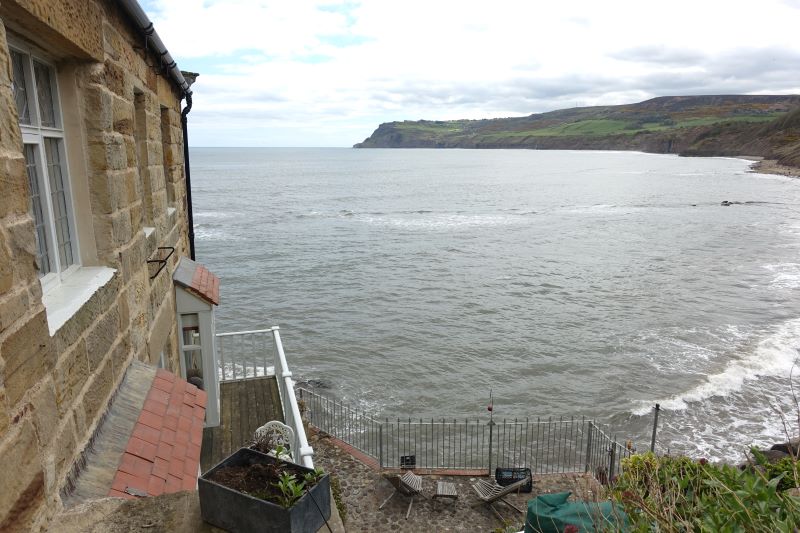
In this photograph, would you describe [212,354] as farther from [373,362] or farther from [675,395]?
[675,395]

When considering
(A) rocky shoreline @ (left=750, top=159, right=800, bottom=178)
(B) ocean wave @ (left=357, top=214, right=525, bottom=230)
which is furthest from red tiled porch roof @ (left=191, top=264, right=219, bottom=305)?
→ (A) rocky shoreline @ (left=750, top=159, right=800, bottom=178)

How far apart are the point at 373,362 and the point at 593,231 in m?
32.9

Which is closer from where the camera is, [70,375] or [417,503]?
[70,375]


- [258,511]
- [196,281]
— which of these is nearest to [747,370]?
[196,281]

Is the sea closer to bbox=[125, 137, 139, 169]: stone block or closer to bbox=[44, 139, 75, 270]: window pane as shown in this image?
bbox=[125, 137, 139, 169]: stone block

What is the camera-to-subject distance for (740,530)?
11.0 feet

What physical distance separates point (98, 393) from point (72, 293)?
0.74 metres

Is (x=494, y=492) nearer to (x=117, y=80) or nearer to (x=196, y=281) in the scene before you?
(x=196, y=281)

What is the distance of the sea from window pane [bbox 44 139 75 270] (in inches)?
358

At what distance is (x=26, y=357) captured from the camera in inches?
96.0

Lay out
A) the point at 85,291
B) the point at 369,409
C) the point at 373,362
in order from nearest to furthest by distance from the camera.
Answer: the point at 85,291
the point at 369,409
the point at 373,362

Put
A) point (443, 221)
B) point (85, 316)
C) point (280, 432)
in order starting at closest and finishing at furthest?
point (85, 316) → point (280, 432) → point (443, 221)

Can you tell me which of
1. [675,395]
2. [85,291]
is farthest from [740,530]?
[675,395]

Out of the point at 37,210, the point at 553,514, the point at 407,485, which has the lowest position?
the point at 407,485
